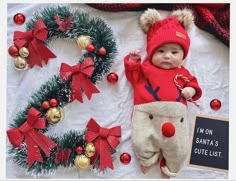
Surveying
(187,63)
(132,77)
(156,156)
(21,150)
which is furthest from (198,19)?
(21,150)

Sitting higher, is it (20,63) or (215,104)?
(20,63)

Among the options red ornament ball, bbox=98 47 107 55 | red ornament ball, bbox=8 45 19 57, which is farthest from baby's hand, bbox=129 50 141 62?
red ornament ball, bbox=8 45 19 57

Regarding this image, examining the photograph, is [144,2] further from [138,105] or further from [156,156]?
[156,156]

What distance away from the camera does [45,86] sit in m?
1.34

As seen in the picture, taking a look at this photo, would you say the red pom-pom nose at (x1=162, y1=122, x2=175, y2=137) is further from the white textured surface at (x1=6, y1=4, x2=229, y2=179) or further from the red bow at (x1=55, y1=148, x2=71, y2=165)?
the red bow at (x1=55, y1=148, x2=71, y2=165)

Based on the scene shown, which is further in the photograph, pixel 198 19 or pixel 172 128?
pixel 198 19

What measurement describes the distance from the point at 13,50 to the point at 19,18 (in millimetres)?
131

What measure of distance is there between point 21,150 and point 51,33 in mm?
477

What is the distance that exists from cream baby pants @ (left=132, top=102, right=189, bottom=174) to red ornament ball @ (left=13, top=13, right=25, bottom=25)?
0.57 metres

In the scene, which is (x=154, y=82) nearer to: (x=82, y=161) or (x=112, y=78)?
(x=112, y=78)

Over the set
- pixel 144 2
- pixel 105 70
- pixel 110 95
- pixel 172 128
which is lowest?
pixel 172 128

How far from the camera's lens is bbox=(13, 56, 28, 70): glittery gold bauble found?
1341mm

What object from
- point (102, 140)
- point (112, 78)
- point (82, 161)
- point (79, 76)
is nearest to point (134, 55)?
point (112, 78)

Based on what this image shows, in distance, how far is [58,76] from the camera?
1349 millimetres
